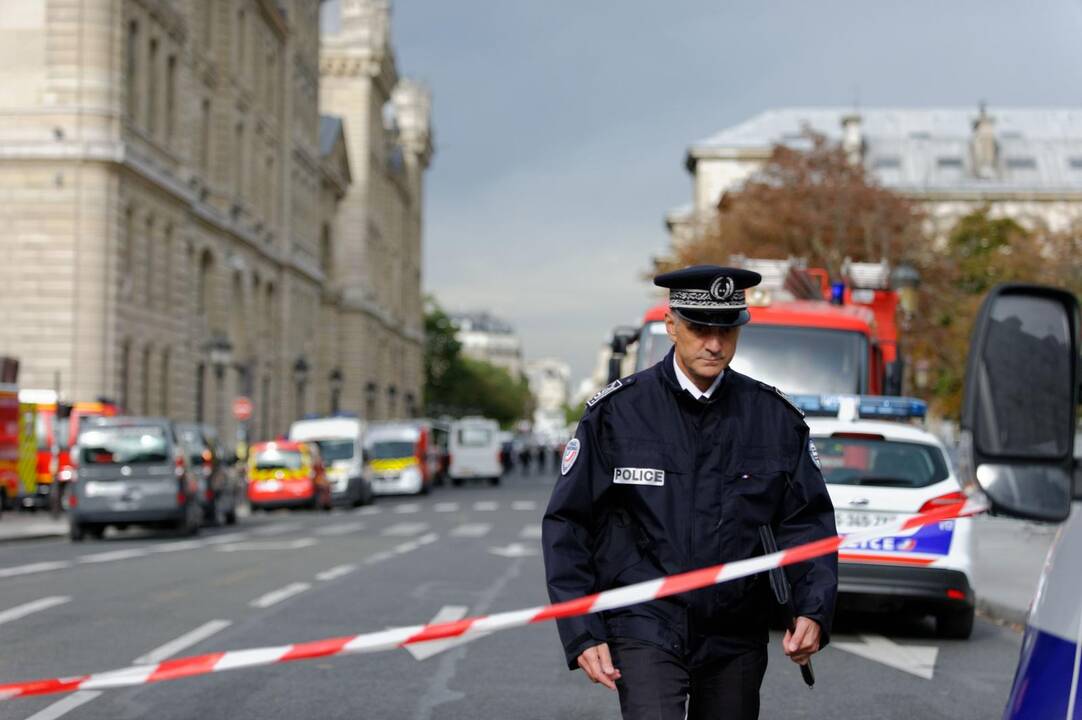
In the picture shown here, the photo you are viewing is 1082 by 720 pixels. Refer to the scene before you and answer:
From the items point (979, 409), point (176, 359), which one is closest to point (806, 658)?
point (979, 409)

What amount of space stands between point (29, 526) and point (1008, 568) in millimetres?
19056

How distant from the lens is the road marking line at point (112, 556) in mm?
21188

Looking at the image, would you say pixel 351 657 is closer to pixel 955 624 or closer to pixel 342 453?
pixel 955 624

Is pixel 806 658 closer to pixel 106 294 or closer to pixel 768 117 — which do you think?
pixel 106 294

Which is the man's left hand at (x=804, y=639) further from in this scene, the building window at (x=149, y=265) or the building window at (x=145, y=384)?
the building window at (x=149, y=265)

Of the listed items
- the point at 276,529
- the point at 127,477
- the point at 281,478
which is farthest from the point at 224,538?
the point at 281,478

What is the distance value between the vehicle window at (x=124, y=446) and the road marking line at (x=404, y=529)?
4285mm

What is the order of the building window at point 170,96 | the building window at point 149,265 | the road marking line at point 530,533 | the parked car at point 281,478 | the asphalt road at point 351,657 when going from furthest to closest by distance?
the building window at point 170,96, the building window at point 149,265, the parked car at point 281,478, the road marking line at point 530,533, the asphalt road at point 351,657

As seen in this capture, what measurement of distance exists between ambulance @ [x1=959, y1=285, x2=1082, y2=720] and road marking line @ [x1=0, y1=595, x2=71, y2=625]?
36.5 feet

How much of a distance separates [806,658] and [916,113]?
→ 113 meters

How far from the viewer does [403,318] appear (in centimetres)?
12144

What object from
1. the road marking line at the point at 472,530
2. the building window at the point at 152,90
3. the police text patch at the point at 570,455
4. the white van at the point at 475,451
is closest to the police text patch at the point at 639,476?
the police text patch at the point at 570,455

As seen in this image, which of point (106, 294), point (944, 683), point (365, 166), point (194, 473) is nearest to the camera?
point (944, 683)

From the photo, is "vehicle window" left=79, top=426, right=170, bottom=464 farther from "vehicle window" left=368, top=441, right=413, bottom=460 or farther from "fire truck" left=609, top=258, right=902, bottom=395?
"vehicle window" left=368, top=441, right=413, bottom=460
